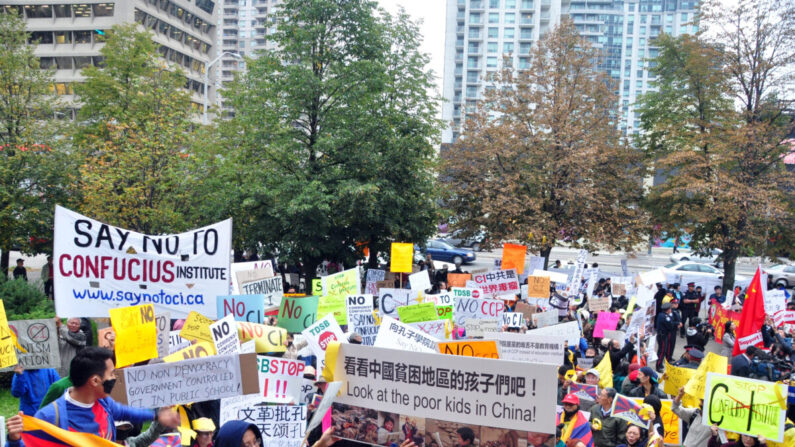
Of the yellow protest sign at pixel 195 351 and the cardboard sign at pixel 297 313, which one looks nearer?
the yellow protest sign at pixel 195 351

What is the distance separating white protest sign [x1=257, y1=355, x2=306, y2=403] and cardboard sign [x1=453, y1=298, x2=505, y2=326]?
19.3 feet

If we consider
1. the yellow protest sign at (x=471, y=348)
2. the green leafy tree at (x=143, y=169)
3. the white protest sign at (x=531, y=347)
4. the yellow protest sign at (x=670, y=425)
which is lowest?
the yellow protest sign at (x=670, y=425)

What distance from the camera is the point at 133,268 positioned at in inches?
322

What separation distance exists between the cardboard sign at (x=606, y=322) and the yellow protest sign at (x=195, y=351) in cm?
971

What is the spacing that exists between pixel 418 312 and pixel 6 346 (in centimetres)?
608

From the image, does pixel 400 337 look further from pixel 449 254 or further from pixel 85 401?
pixel 449 254

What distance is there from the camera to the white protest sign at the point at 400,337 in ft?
24.1

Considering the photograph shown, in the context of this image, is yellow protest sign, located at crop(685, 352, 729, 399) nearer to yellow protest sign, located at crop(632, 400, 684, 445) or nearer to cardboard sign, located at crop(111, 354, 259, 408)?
yellow protest sign, located at crop(632, 400, 684, 445)

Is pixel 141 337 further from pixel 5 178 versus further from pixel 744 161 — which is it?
pixel 744 161

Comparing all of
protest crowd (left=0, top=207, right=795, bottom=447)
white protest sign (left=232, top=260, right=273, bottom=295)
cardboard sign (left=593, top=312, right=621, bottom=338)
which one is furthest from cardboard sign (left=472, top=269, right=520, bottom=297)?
white protest sign (left=232, top=260, right=273, bottom=295)

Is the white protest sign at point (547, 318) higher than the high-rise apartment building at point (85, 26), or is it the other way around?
the high-rise apartment building at point (85, 26)

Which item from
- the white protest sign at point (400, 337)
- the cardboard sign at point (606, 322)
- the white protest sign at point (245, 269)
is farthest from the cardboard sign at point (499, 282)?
the white protest sign at point (400, 337)

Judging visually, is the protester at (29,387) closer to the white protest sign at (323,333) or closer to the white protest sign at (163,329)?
the white protest sign at (163,329)

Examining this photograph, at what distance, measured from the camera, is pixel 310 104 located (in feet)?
70.9
